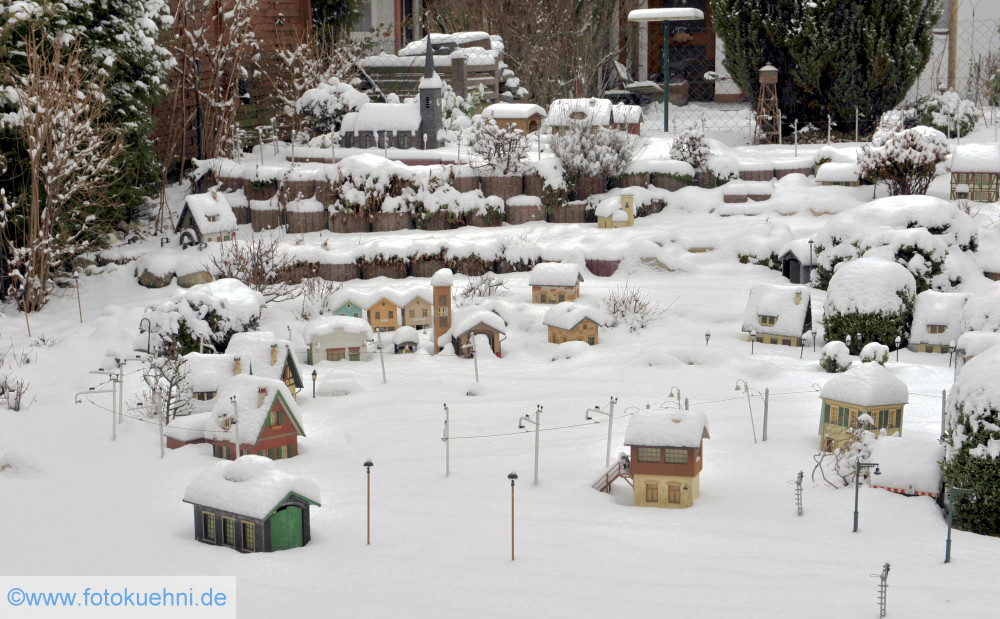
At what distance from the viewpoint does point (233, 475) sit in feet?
30.6

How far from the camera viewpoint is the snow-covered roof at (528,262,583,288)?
16.2 m

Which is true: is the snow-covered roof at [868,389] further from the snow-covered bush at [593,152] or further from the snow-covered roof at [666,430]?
the snow-covered bush at [593,152]

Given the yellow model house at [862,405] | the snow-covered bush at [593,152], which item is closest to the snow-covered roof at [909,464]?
the yellow model house at [862,405]

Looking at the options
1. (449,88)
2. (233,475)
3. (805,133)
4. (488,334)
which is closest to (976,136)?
(805,133)

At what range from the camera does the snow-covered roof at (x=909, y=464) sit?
33.2ft

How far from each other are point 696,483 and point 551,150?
11566mm

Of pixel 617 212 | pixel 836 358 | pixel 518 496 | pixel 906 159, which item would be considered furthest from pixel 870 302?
pixel 518 496

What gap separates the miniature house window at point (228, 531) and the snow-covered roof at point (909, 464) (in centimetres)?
517

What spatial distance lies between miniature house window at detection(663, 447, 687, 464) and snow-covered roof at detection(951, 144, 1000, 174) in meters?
10.7

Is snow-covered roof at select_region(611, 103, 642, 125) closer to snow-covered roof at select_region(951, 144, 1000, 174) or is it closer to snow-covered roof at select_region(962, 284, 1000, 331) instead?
snow-covered roof at select_region(951, 144, 1000, 174)

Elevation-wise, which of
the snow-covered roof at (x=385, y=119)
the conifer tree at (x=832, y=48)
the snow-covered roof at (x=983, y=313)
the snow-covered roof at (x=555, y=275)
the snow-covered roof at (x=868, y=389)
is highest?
the conifer tree at (x=832, y=48)

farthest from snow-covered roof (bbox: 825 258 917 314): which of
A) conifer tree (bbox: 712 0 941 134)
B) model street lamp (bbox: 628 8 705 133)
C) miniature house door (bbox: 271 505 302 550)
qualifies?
model street lamp (bbox: 628 8 705 133)

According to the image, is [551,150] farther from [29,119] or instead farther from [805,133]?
[29,119]

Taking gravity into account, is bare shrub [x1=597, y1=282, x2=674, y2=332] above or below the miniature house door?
above
